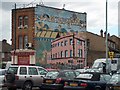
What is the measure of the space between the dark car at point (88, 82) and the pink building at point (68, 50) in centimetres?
3842

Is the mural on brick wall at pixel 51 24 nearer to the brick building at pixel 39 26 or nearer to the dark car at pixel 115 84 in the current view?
the brick building at pixel 39 26

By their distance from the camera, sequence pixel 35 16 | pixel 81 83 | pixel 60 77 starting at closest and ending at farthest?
pixel 81 83 < pixel 60 77 < pixel 35 16

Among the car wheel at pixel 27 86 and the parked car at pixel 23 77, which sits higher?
the parked car at pixel 23 77

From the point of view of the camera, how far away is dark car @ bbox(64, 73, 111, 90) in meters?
17.7

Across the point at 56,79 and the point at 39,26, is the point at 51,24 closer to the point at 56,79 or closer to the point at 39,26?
the point at 39,26

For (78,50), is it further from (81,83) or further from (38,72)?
(81,83)

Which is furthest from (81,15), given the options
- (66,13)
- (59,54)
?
(59,54)

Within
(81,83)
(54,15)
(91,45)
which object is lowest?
(81,83)

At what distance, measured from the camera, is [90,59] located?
64750 millimetres

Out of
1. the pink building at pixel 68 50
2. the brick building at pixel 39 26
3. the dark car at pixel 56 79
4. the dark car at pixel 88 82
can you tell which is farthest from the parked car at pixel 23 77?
the pink building at pixel 68 50

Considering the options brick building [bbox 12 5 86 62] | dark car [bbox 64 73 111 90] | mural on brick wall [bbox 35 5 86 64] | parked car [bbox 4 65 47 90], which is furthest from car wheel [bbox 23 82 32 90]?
mural on brick wall [bbox 35 5 86 64]

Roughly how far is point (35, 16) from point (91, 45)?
17414mm

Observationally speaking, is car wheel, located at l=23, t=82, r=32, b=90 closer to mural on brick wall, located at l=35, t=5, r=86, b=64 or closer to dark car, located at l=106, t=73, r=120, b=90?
dark car, located at l=106, t=73, r=120, b=90

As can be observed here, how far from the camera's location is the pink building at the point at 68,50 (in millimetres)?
58031
